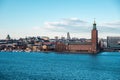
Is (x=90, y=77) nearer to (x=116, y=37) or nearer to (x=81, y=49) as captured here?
(x=81, y=49)

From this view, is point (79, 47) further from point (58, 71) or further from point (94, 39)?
point (58, 71)

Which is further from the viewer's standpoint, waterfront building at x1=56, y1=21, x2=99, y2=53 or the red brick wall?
the red brick wall

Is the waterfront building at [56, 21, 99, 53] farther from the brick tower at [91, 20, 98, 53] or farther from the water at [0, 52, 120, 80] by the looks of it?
the water at [0, 52, 120, 80]

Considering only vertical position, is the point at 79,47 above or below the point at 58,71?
below

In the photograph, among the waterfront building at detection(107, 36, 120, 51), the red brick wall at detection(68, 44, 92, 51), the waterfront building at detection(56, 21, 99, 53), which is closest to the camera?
the waterfront building at detection(56, 21, 99, 53)

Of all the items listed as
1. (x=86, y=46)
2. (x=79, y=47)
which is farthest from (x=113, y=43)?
(x=86, y=46)

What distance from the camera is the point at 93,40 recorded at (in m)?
95.0

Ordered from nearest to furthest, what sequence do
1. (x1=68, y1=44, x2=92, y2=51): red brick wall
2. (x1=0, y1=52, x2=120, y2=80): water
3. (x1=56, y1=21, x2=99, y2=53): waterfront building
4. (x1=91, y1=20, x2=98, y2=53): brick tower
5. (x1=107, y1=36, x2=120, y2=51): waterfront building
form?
(x1=0, y1=52, x2=120, y2=80): water, (x1=91, y1=20, x2=98, y2=53): brick tower, (x1=56, y1=21, x2=99, y2=53): waterfront building, (x1=68, y1=44, x2=92, y2=51): red brick wall, (x1=107, y1=36, x2=120, y2=51): waterfront building

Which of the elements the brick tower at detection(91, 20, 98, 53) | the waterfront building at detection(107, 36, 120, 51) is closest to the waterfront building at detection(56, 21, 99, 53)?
the brick tower at detection(91, 20, 98, 53)

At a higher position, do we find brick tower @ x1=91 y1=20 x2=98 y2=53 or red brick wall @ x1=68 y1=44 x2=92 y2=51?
brick tower @ x1=91 y1=20 x2=98 y2=53

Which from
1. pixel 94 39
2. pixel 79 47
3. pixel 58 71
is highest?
pixel 94 39

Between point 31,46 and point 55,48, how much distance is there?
12.4 m

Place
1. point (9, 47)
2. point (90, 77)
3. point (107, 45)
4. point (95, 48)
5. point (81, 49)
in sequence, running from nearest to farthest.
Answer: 1. point (90, 77)
2. point (95, 48)
3. point (81, 49)
4. point (9, 47)
5. point (107, 45)

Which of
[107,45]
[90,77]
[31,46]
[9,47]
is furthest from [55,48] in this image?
[90,77]
